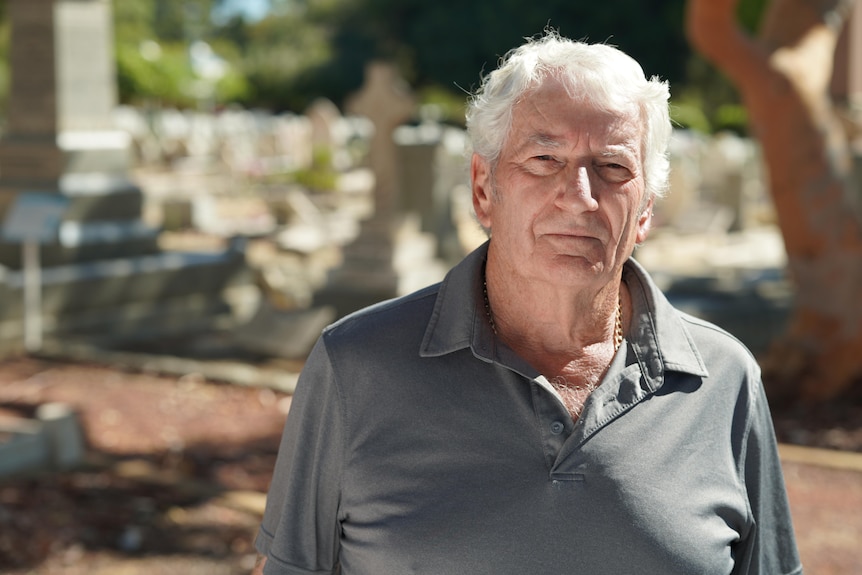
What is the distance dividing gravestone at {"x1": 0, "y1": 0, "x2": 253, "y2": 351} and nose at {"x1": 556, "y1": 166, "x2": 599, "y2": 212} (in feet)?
31.3

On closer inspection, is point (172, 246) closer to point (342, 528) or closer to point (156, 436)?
point (156, 436)

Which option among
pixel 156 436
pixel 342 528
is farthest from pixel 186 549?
pixel 342 528

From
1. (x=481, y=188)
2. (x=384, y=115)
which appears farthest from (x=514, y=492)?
(x=384, y=115)

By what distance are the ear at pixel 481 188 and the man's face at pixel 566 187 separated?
0.16 ft

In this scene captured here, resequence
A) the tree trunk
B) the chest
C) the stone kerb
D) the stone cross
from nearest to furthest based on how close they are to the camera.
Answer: the chest → the stone kerb → the tree trunk → the stone cross

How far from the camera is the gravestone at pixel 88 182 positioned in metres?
11.3

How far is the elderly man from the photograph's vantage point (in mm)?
1943

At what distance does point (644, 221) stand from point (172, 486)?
4.57 m

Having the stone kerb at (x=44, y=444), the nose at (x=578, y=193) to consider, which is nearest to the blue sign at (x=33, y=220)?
the stone kerb at (x=44, y=444)

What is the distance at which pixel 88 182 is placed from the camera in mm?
11875

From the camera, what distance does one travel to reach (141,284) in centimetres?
1141

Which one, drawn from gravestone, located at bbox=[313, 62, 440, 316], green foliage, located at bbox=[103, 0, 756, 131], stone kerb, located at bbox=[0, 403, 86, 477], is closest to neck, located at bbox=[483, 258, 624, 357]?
stone kerb, located at bbox=[0, 403, 86, 477]

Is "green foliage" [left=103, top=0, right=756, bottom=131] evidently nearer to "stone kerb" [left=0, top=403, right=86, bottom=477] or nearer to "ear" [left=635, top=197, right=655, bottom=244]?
"stone kerb" [left=0, top=403, right=86, bottom=477]

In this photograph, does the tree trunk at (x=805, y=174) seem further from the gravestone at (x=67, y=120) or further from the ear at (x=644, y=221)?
the gravestone at (x=67, y=120)
